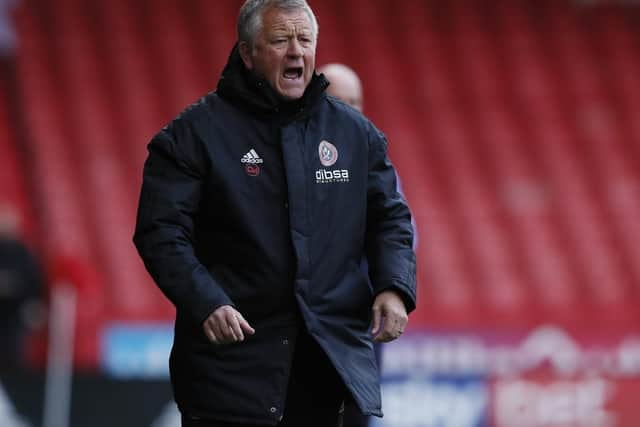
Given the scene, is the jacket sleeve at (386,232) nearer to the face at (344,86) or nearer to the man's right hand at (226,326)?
the man's right hand at (226,326)

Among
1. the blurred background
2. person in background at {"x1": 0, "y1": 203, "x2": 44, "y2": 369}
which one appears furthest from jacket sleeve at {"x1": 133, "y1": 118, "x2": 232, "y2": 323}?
person in background at {"x1": 0, "y1": 203, "x2": 44, "y2": 369}

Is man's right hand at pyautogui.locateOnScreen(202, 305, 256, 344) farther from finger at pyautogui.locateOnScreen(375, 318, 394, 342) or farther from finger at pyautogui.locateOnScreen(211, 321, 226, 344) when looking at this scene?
finger at pyautogui.locateOnScreen(375, 318, 394, 342)

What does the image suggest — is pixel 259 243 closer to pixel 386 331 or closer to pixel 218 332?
pixel 218 332

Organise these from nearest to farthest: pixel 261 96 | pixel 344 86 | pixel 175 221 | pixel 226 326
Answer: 1. pixel 226 326
2. pixel 175 221
3. pixel 261 96
4. pixel 344 86

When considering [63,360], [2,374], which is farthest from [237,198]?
[63,360]

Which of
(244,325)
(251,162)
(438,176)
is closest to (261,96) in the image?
(251,162)

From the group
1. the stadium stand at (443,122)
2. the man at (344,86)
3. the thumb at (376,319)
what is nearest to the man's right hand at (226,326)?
the thumb at (376,319)

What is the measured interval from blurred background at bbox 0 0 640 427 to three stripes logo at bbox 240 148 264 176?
169 inches

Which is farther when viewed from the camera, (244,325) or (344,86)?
(344,86)

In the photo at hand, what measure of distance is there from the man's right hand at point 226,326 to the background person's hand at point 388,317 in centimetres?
34

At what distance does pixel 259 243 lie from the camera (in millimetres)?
3381

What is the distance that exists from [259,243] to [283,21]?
1.85 ft

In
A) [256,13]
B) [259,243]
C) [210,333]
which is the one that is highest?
[256,13]

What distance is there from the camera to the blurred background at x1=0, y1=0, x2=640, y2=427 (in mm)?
8445
